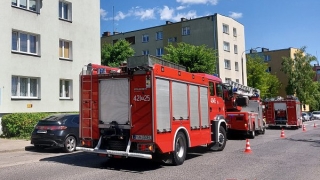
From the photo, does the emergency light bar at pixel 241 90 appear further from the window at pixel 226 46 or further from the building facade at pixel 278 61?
the building facade at pixel 278 61

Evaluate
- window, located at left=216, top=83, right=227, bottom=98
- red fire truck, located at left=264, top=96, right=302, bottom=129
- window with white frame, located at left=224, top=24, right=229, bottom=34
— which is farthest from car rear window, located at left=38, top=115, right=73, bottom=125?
window with white frame, located at left=224, top=24, right=229, bottom=34

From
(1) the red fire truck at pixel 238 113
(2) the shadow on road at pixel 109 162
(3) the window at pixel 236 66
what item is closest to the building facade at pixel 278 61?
(3) the window at pixel 236 66

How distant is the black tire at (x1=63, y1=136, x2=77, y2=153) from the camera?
12477 mm

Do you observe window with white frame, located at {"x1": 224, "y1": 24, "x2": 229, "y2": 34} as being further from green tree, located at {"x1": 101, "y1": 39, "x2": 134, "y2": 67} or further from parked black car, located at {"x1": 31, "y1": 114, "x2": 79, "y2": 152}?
parked black car, located at {"x1": 31, "y1": 114, "x2": 79, "y2": 152}

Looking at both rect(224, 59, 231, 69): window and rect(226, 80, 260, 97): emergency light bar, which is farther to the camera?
rect(224, 59, 231, 69): window

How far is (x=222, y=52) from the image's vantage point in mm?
41781

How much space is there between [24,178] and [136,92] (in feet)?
11.0

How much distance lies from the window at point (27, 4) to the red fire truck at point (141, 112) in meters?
12.5

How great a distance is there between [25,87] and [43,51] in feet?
8.20

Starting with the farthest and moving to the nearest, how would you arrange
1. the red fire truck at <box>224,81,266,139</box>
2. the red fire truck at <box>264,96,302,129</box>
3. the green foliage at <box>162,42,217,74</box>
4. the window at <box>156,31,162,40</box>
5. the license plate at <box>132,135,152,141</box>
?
the window at <box>156,31,162,40</box>, the green foliage at <box>162,42,217,74</box>, the red fire truck at <box>264,96,302,129</box>, the red fire truck at <box>224,81,266,139</box>, the license plate at <box>132,135,152,141</box>

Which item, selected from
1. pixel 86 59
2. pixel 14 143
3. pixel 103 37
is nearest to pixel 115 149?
pixel 14 143

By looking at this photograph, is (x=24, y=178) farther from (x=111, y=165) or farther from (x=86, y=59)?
(x=86, y=59)

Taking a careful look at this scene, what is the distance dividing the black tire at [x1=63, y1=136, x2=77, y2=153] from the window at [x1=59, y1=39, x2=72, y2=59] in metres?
10.9

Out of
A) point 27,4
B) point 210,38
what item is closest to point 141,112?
point 27,4
